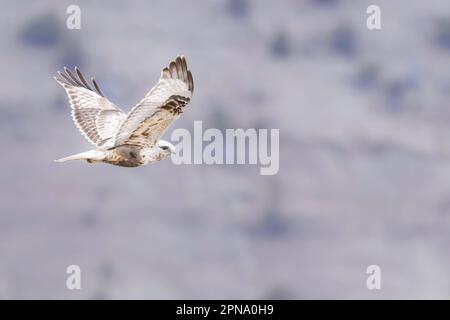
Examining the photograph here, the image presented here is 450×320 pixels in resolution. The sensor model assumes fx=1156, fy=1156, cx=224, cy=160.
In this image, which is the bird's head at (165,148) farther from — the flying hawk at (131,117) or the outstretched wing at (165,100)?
the outstretched wing at (165,100)

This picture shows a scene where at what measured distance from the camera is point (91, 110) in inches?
852

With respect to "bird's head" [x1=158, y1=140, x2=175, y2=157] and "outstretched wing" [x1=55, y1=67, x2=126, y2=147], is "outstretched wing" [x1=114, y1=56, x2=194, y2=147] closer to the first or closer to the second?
"bird's head" [x1=158, y1=140, x2=175, y2=157]

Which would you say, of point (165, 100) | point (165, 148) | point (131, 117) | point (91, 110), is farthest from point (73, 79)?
point (165, 100)

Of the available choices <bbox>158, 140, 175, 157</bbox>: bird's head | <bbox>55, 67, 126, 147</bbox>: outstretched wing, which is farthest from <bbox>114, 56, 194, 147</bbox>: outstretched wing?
<bbox>55, 67, 126, 147</bbox>: outstretched wing

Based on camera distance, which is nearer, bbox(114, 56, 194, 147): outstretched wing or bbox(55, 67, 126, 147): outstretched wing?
bbox(114, 56, 194, 147): outstretched wing

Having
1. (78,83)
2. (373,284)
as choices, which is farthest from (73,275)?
(78,83)

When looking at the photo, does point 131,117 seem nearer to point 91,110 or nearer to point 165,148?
point 165,148

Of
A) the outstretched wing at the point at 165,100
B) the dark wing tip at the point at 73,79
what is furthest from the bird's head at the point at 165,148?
the dark wing tip at the point at 73,79

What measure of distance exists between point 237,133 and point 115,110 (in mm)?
80277

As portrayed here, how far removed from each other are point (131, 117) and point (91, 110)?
164 inches

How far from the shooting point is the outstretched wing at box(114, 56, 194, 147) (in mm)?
17250

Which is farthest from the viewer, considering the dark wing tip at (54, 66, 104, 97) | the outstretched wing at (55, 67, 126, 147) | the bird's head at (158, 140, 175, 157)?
the dark wing tip at (54, 66, 104, 97)

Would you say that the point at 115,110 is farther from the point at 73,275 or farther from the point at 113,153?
the point at 73,275

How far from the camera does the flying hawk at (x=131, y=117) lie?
17.3 m
